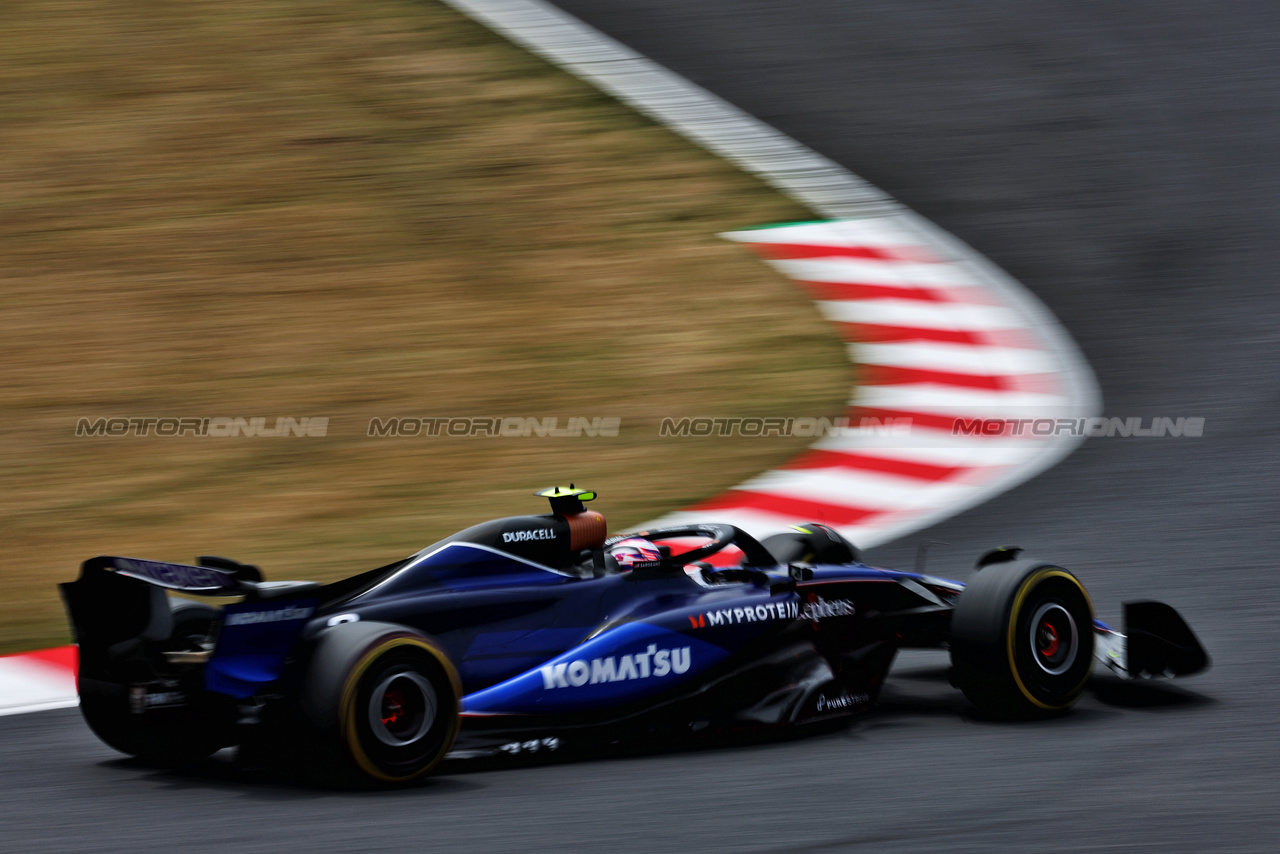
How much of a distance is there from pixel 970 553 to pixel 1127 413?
7.11 ft

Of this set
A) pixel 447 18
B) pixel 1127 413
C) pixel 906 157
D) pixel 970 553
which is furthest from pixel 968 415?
pixel 447 18

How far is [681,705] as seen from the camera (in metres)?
4.52

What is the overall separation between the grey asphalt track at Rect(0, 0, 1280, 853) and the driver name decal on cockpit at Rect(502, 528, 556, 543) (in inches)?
27.4

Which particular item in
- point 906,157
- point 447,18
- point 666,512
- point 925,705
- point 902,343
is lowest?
point 925,705

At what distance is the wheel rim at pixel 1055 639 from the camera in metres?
4.83

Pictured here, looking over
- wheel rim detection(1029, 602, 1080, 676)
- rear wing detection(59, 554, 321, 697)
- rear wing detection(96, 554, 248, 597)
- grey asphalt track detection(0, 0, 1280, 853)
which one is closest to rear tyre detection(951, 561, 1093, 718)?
wheel rim detection(1029, 602, 1080, 676)

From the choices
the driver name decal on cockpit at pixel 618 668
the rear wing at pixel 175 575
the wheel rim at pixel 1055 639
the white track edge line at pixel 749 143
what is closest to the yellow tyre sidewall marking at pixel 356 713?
the driver name decal on cockpit at pixel 618 668

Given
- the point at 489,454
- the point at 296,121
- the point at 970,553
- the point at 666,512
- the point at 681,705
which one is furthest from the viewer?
the point at 296,121

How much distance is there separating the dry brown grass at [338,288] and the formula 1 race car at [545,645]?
1973mm

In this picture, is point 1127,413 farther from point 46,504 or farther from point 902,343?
point 46,504

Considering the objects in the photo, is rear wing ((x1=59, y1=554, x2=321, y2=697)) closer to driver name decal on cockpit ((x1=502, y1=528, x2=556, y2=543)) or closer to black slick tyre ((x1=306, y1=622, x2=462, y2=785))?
black slick tyre ((x1=306, y1=622, x2=462, y2=785))

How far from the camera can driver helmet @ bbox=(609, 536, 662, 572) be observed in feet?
15.5

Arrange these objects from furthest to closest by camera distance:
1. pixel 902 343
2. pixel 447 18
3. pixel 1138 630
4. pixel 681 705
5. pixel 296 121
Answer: pixel 447 18
pixel 296 121
pixel 902 343
pixel 1138 630
pixel 681 705

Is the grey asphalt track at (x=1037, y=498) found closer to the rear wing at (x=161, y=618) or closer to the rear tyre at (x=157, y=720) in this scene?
the rear tyre at (x=157, y=720)
